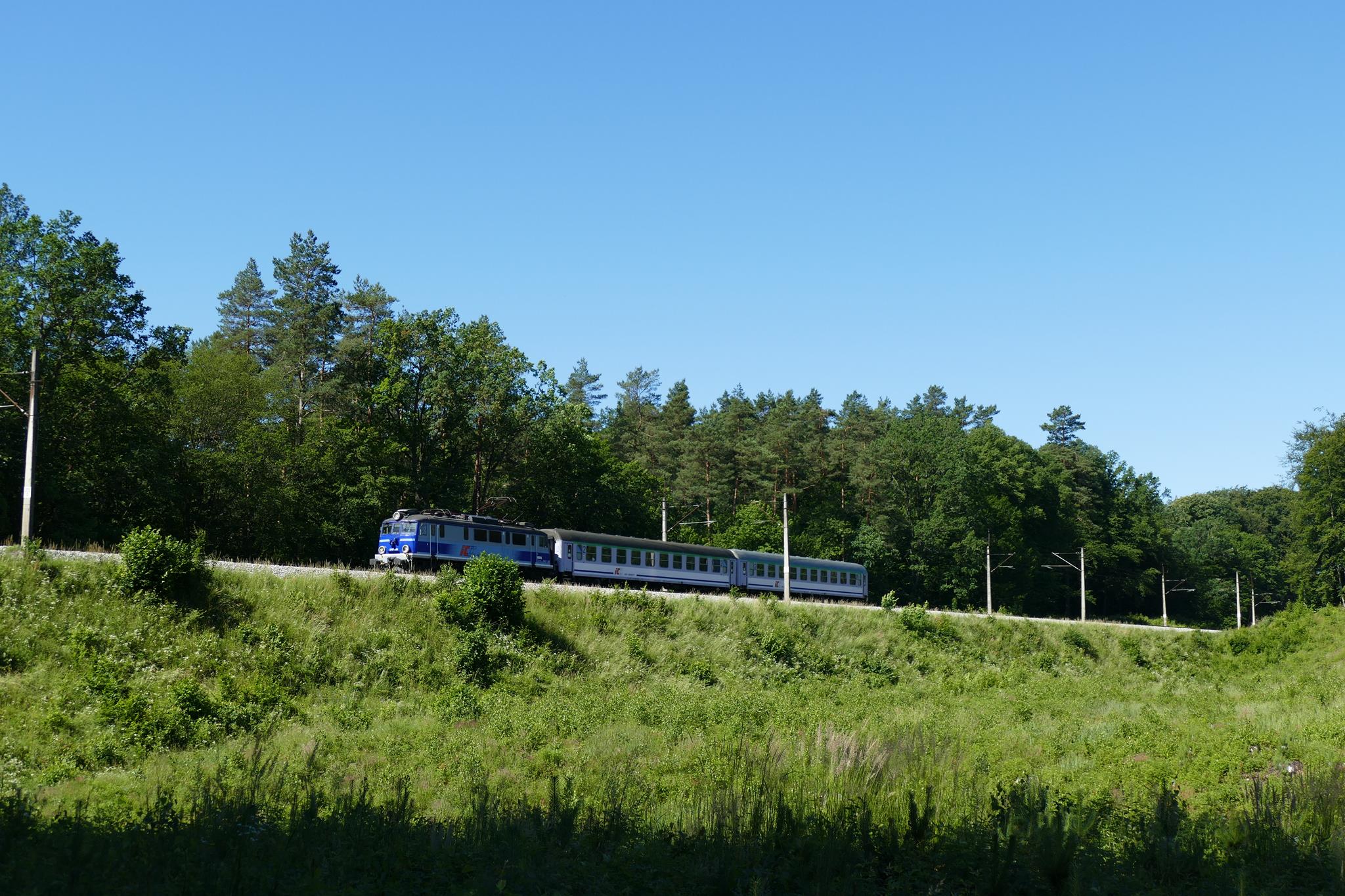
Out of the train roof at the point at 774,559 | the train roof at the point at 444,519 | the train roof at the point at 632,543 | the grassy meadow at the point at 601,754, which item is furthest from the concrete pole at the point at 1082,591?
the train roof at the point at 444,519

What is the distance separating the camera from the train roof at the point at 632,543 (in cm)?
4253

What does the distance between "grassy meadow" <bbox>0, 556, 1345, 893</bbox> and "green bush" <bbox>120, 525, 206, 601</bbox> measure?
359mm

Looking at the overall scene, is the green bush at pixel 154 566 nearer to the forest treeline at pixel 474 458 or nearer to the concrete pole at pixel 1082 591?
the forest treeline at pixel 474 458

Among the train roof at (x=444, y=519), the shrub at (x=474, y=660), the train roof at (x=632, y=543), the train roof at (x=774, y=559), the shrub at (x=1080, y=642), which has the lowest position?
the shrub at (x=1080, y=642)

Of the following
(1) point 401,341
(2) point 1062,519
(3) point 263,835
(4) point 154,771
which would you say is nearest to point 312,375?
(1) point 401,341

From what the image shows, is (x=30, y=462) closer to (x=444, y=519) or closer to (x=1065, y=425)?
(x=444, y=519)

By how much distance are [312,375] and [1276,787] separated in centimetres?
6146

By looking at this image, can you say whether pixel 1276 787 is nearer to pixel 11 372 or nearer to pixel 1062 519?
pixel 11 372

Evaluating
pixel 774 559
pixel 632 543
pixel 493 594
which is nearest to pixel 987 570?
pixel 774 559

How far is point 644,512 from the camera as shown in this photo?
74.8m

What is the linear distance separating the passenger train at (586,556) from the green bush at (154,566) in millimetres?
7635

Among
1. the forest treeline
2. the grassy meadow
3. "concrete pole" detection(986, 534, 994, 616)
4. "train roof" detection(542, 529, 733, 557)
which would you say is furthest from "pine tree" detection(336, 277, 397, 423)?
"concrete pole" detection(986, 534, 994, 616)

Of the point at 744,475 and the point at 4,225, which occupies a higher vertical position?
the point at 4,225

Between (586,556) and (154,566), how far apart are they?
21.6 metres
